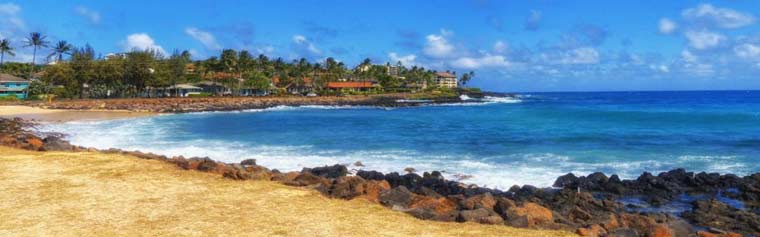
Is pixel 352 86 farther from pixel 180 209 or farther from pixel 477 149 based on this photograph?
pixel 180 209

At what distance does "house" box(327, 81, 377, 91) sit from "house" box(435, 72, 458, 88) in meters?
46.0

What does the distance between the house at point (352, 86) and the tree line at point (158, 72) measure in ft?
5.96


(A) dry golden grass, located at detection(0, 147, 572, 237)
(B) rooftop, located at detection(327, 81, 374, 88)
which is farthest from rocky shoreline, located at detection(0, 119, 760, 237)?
(B) rooftop, located at detection(327, 81, 374, 88)

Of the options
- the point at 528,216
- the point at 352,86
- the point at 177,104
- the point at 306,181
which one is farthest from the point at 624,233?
the point at 352,86

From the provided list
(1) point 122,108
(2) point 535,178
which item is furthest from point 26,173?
(1) point 122,108

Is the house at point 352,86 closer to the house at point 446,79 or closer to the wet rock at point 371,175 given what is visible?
the house at point 446,79

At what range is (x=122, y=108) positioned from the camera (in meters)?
60.0

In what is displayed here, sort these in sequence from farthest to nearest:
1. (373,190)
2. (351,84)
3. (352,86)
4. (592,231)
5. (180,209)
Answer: (351,84) < (352,86) < (373,190) < (180,209) < (592,231)

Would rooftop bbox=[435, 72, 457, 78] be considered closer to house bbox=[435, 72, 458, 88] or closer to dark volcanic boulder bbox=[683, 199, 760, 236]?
house bbox=[435, 72, 458, 88]

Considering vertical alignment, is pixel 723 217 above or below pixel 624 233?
below

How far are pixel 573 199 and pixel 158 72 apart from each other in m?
76.8

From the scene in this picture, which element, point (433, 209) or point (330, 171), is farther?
point (330, 171)

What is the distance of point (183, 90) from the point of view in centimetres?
9431

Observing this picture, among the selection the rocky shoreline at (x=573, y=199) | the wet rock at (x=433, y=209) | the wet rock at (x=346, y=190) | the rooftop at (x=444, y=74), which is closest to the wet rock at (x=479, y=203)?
the rocky shoreline at (x=573, y=199)
